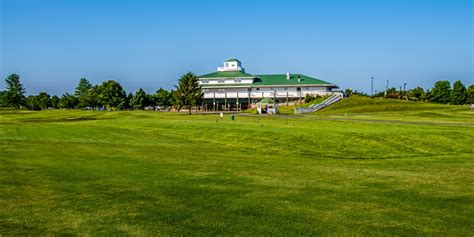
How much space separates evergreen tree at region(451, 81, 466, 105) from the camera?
149 m

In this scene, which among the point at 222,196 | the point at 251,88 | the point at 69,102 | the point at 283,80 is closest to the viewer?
the point at 222,196

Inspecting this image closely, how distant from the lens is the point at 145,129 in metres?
44.1

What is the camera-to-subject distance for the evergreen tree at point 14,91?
175m

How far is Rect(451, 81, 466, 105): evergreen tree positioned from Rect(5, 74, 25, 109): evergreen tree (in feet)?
532

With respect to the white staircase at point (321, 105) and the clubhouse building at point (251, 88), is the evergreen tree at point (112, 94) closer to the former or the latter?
the clubhouse building at point (251, 88)

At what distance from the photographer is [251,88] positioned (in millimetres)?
139125

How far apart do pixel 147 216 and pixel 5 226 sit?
2.85 metres

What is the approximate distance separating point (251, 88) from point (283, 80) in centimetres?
1046

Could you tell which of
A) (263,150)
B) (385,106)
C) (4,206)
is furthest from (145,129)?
(385,106)

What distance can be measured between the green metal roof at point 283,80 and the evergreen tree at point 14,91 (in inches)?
3883

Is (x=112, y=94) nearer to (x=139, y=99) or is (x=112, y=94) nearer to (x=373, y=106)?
(x=139, y=99)

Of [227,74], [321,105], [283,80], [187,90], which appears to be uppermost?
[227,74]

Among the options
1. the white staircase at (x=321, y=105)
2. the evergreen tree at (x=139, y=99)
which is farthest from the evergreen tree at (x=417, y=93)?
the evergreen tree at (x=139, y=99)

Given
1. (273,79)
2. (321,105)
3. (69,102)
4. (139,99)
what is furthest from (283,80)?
(69,102)
